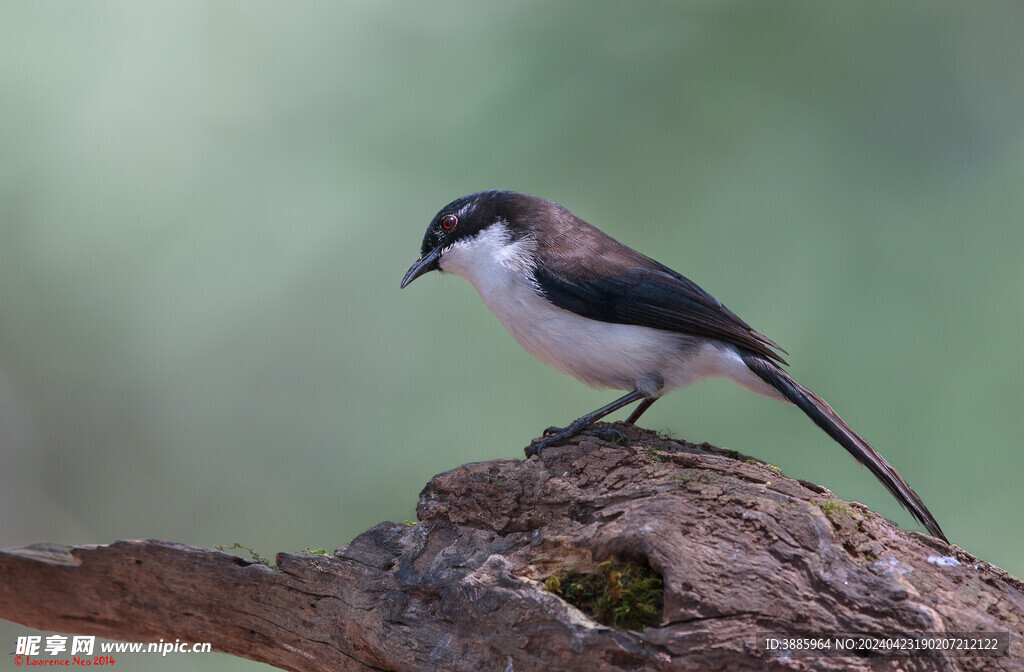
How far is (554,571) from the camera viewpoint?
3262mm

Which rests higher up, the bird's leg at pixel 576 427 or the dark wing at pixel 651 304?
the dark wing at pixel 651 304

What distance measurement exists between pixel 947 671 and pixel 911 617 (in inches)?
8.1

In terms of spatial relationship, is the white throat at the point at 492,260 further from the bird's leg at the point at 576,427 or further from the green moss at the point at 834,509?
the green moss at the point at 834,509

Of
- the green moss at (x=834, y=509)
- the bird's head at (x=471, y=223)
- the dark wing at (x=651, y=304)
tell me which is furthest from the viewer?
the bird's head at (x=471, y=223)

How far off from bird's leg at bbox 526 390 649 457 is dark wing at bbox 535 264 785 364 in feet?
1.28

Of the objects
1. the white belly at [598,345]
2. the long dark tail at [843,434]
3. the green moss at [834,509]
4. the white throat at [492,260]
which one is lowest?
the green moss at [834,509]

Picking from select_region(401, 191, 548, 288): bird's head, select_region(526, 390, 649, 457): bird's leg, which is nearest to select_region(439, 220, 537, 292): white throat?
select_region(401, 191, 548, 288): bird's head

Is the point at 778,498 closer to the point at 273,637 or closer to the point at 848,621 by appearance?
the point at 848,621

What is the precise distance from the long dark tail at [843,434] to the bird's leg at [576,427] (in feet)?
2.04

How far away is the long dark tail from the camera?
11.5ft

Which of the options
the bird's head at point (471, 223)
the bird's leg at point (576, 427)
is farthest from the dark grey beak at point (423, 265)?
the bird's leg at point (576, 427)

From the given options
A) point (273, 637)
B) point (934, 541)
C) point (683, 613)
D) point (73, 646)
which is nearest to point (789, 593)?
point (683, 613)

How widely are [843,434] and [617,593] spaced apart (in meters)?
1.37

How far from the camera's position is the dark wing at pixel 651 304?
13.1 ft
